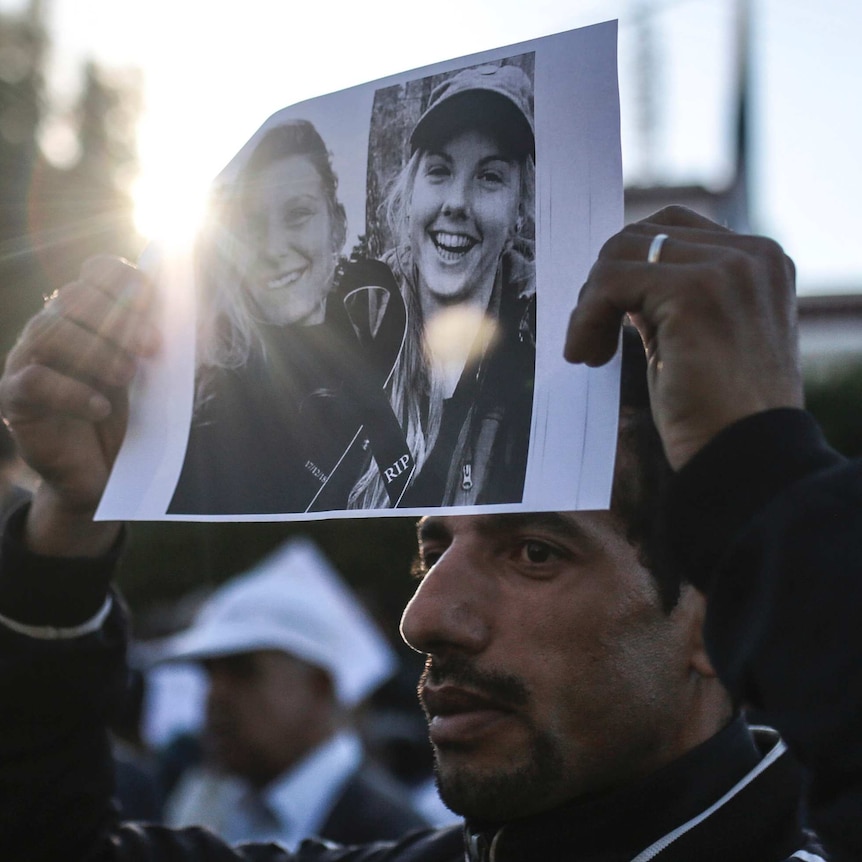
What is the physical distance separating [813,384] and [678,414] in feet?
28.9

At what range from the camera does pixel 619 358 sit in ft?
3.91

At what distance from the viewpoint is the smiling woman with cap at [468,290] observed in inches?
50.0

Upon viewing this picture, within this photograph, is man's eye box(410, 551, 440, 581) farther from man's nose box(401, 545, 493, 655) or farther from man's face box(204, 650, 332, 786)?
man's face box(204, 650, 332, 786)

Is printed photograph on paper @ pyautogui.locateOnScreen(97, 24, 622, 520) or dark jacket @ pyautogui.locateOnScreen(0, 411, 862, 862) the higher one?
printed photograph on paper @ pyautogui.locateOnScreen(97, 24, 622, 520)

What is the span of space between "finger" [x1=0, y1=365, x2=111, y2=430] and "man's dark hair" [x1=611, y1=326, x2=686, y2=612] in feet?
2.75

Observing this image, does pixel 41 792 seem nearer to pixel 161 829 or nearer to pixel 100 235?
pixel 161 829

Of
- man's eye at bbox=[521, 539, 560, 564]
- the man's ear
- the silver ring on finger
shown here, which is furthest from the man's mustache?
the silver ring on finger

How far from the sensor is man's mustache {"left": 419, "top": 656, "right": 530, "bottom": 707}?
4.99ft

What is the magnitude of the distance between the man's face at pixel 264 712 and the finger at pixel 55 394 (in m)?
2.52

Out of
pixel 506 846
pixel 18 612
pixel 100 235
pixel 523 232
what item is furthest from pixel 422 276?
pixel 100 235

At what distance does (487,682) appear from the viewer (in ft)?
5.00

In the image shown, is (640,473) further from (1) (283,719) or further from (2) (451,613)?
(1) (283,719)

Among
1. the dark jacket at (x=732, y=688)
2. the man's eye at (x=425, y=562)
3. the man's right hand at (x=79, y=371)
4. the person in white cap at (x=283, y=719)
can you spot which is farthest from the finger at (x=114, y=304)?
the person in white cap at (x=283, y=719)

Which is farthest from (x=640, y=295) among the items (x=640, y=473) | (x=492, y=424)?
(x=640, y=473)
